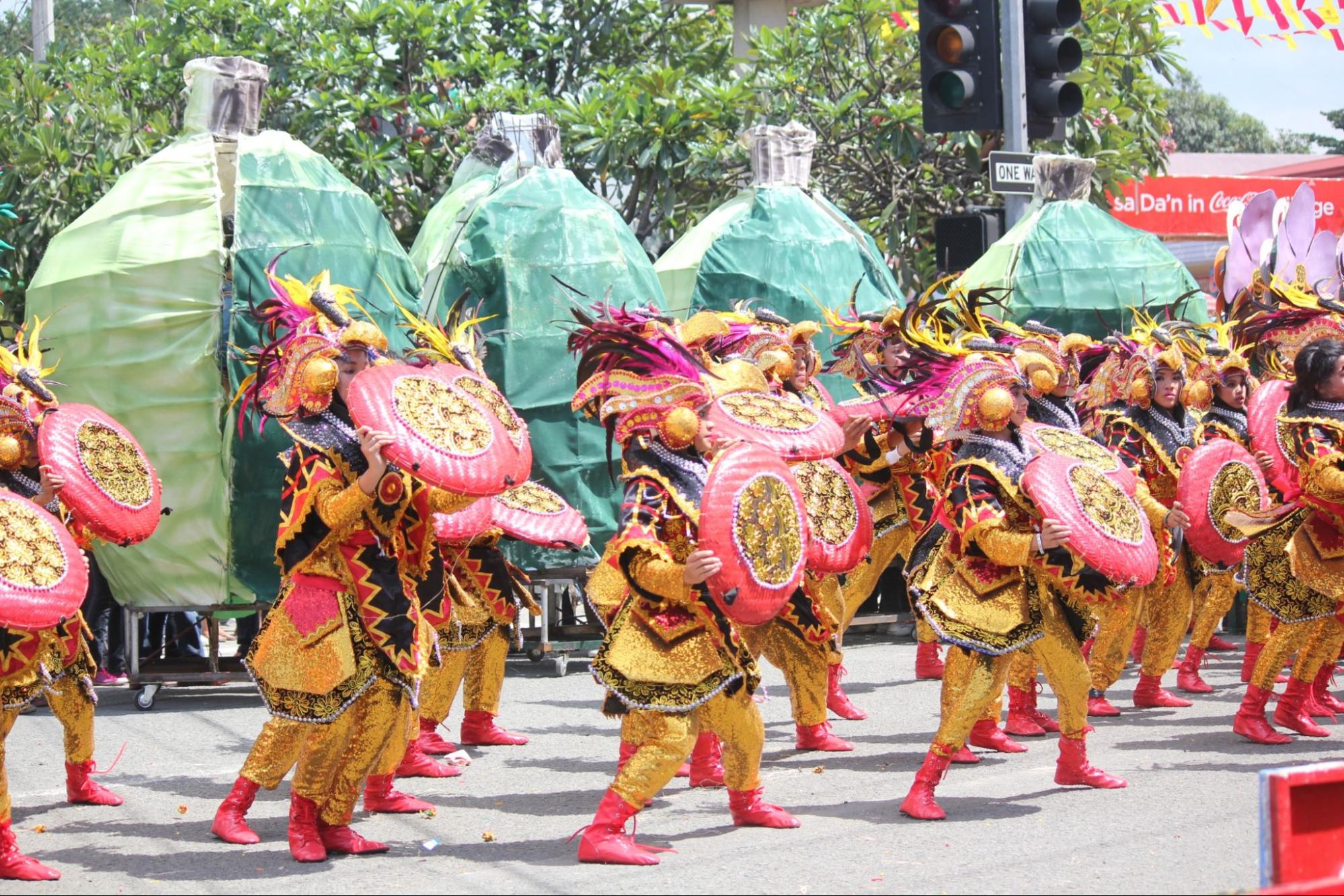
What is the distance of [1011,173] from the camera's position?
10195 millimetres

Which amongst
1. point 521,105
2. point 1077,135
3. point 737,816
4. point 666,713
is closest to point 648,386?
point 666,713

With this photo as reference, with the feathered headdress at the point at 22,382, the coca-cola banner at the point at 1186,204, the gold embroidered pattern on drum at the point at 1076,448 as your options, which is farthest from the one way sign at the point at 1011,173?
the coca-cola banner at the point at 1186,204

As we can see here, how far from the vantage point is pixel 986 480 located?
19.9 ft

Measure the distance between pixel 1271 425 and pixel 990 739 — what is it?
1.83m

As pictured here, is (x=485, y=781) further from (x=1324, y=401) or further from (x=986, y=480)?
(x=1324, y=401)

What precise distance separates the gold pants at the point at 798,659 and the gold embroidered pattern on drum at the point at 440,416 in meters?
1.97

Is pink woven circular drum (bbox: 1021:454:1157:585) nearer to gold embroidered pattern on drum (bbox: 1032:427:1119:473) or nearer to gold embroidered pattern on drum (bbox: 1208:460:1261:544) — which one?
gold embroidered pattern on drum (bbox: 1032:427:1119:473)

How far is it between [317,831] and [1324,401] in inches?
169

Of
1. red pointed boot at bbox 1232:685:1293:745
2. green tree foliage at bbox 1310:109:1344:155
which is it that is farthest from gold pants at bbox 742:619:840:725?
green tree foliage at bbox 1310:109:1344:155

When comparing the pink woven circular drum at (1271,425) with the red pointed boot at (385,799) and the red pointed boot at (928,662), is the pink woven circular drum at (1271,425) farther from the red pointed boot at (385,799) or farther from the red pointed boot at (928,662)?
the red pointed boot at (385,799)

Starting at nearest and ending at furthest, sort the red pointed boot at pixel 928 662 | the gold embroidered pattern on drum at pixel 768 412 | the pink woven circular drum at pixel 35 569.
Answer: the pink woven circular drum at pixel 35 569
the gold embroidered pattern on drum at pixel 768 412
the red pointed boot at pixel 928 662

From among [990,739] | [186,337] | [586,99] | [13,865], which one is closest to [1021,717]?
[990,739]

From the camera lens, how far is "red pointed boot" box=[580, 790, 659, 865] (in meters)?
5.38

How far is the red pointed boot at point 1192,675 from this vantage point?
9.07 m
